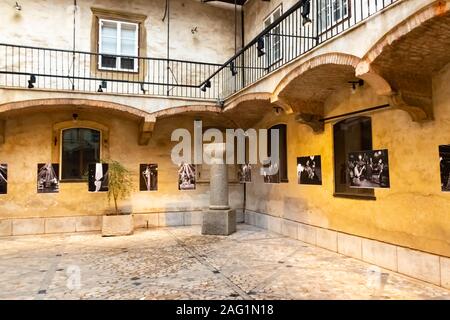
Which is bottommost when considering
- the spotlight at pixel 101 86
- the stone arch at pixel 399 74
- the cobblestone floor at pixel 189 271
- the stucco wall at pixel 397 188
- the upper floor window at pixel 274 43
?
the cobblestone floor at pixel 189 271

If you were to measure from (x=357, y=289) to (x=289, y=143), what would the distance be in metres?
4.80

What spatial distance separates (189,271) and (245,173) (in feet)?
19.3

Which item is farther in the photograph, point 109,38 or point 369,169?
point 109,38

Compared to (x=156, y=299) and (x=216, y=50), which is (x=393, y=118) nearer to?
(x=156, y=299)

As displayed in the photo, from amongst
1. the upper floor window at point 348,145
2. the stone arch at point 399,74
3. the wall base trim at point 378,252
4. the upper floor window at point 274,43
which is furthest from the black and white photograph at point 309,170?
the upper floor window at point 274,43

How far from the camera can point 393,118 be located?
233 inches

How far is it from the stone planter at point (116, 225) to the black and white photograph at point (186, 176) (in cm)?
217

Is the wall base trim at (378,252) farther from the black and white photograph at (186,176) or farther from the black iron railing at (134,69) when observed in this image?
the black iron railing at (134,69)

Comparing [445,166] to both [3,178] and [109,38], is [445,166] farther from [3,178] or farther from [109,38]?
[3,178]

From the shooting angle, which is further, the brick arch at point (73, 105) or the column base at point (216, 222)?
the column base at point (216, 222)

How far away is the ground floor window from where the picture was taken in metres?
10.0

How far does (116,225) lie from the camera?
938cm

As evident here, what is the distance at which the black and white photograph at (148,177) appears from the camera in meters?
10.7

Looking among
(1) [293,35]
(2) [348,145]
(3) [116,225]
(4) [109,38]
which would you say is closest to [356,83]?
(2) [348,145]
